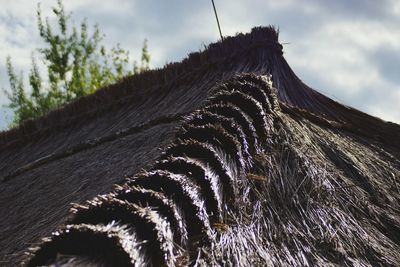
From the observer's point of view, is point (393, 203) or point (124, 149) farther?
point (124, 149)

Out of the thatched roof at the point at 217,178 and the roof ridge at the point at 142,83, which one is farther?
the roof ridge at the point at 142,83

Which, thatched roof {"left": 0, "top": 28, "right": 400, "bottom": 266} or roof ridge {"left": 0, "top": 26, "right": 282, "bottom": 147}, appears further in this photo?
roof ridge {"left": 0, "top": 26, "right": 282, "bottom": 147}

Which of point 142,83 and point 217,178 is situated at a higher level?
point 217,178

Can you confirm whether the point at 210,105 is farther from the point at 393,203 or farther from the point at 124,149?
the point at 393,203

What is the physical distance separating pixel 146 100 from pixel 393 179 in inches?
77.4

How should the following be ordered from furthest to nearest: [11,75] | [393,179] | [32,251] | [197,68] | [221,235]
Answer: [11,75], [197,68], [393,179], [221,235], [32,251]

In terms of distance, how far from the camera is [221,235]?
8.57 ft

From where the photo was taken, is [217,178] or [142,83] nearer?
[217,178]

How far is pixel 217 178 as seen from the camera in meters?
2.81

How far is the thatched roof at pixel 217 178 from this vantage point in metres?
2.17

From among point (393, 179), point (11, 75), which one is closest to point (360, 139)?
point (393, 179)

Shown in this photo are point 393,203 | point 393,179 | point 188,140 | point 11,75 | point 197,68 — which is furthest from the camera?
point 11,75

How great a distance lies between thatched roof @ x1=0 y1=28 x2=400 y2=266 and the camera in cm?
217

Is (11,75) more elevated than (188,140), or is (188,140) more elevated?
(188,140)
